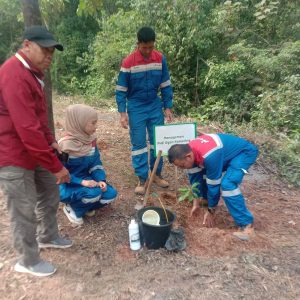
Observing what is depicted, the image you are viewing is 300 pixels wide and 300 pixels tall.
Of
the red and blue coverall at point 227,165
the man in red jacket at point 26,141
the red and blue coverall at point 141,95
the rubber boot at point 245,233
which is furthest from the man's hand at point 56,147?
the rubber boot at point 245,233

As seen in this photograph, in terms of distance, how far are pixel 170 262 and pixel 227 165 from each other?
1261 millimetres

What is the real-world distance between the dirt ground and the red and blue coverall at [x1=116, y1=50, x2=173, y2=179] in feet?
2.12

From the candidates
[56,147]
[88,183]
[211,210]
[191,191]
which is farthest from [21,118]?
[211,210]

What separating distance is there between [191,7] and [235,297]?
7.95 meters

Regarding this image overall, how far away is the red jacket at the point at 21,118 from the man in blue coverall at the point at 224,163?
1346 millimetres

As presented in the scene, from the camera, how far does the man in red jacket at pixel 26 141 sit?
2.54 meters

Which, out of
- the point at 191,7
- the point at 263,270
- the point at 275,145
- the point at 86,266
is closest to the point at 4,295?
the point at 86,266

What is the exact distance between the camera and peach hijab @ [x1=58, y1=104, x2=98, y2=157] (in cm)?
356

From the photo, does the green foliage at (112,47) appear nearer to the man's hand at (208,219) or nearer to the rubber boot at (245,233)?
the man's hand at (208,219)

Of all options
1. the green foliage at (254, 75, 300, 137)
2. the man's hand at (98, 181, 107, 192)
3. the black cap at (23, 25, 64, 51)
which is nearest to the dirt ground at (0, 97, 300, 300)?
the man's hand at (98, 181, 107, 192)

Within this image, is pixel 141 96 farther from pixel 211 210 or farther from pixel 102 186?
pixel 211 210

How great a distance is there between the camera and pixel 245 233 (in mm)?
3674

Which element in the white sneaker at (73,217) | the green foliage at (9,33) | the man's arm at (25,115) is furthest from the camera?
the green foliage at (9,33)

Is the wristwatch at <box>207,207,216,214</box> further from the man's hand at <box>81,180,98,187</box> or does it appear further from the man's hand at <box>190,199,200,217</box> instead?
the man's hand at <box>81,180,98,187</box>
